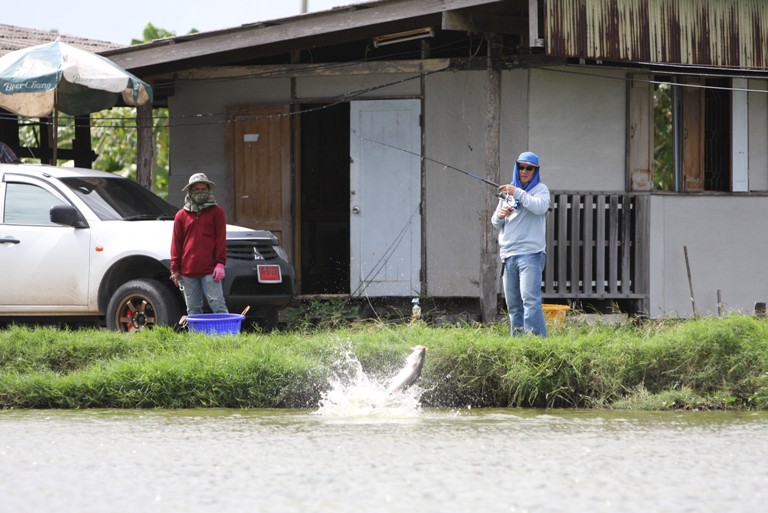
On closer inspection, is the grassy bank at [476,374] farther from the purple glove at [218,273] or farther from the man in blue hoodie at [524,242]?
the purple glove at [218,273]

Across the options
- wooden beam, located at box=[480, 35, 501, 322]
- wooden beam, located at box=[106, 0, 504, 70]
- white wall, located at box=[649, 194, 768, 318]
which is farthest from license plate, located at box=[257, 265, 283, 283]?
white wall, located at box=[649, 194, 768, 318]

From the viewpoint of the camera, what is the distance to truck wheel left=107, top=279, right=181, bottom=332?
38.7ft

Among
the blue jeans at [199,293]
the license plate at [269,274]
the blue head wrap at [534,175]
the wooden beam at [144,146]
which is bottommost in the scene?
the blue jeans at [199,293]

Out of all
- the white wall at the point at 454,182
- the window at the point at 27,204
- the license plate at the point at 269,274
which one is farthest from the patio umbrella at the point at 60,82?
the white wall at the point at 454,182

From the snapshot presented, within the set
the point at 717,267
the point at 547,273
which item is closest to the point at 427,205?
the point at 547,273

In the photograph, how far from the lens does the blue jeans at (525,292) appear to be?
427 inches

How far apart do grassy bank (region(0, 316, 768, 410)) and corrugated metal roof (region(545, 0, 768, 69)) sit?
432cm

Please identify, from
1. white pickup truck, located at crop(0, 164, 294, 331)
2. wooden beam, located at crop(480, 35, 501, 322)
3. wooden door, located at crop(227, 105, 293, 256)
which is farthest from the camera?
wooden door, located at crop(227, 105, 293, 256)

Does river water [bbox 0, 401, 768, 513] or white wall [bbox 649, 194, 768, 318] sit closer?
river water [bbox 0, 401, 768, 513]

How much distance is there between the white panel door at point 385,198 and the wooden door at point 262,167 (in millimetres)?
885

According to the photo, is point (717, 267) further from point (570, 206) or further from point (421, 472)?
point (421, 472)

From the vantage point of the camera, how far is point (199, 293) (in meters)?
11.6

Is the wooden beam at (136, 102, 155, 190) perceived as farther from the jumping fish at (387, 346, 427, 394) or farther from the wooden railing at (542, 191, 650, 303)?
the jumping fish at (387, 346, 427, 394)

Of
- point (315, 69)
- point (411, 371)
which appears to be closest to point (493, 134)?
point (315, 69)
